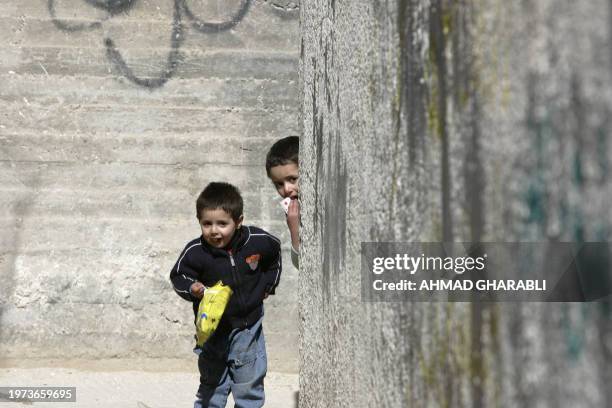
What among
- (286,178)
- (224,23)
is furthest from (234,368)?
(224,23)

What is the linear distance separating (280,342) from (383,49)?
357cm

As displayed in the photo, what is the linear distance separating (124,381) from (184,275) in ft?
3.88

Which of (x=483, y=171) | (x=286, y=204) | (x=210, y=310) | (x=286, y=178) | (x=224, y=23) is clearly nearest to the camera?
(x=483, y=171)

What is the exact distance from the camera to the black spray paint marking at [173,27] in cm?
465

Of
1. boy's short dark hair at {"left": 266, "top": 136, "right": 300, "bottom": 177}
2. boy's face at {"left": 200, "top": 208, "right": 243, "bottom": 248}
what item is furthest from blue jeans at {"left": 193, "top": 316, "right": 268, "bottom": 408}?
boy's short dark hair at {"left": 266, "top": 136, "right": 300, "bottom": 177}

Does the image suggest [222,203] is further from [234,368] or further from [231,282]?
[234,368]

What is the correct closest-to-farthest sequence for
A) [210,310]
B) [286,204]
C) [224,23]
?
[210,310] < [286,204] < [224,23]

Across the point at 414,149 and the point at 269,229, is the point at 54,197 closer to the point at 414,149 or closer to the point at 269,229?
the point at 269,229

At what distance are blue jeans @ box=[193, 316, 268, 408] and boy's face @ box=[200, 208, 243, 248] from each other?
37 cm

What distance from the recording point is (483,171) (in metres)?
1.09

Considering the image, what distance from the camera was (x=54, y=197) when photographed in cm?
468

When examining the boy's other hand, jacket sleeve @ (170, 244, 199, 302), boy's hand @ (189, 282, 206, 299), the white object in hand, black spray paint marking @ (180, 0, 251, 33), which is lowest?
boy's hand @ (189, 282, 206, 299)

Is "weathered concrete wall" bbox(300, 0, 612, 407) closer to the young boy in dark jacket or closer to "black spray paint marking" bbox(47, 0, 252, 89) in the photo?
the young boy in dark jacket

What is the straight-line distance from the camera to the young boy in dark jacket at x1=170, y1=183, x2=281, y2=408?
12.0ft
